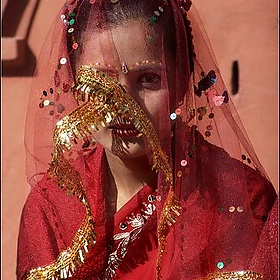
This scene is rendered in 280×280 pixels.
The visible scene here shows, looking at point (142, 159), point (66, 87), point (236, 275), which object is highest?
point (66, 87)

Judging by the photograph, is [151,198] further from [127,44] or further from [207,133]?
[127,44]

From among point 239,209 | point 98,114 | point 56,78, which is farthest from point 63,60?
point 239,209

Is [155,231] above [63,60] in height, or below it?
below

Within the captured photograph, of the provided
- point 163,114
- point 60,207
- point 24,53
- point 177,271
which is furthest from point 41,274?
point 24,53

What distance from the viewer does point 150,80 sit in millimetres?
1724

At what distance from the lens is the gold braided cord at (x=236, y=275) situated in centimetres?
171

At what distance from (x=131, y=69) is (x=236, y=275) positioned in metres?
0.39

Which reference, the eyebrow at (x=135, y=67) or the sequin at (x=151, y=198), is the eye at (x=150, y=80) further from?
the sequin at (x=151, y=198)

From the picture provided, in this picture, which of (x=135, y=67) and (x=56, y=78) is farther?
(x=56, y=78)

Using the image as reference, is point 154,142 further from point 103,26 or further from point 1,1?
point 1,1

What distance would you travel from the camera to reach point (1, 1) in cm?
315

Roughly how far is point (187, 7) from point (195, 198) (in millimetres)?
350

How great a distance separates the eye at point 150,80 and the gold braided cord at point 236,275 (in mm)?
335

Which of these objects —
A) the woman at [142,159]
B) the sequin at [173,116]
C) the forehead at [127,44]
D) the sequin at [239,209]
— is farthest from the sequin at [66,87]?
the sequin at [239,209]
